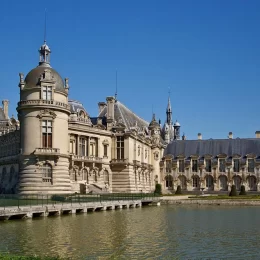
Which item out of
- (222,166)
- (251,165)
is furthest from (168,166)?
(251,165)

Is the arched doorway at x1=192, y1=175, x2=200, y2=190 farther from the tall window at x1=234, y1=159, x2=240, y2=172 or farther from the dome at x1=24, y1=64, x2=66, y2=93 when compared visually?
the dome at x1=24, y1=64, x2=66, y2=93

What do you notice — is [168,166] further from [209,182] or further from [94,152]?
[94,152]

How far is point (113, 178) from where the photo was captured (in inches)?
2960

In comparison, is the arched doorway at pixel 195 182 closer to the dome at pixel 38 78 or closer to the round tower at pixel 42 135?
the round tower at pixel 42 135

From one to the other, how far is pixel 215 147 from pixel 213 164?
14.6 ft

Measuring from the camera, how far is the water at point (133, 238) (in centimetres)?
2492

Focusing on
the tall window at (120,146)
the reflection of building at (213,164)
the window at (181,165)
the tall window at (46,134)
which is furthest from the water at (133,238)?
the window at (181,165)

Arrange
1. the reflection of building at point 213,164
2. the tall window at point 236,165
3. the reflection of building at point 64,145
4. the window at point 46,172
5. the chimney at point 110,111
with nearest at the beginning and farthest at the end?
the window at point 46,172, the reflection of building at point 64,145, the chimney at point 110,111, the reflection of building at point 213,164, the tall window at point 236,165

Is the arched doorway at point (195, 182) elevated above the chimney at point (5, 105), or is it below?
below

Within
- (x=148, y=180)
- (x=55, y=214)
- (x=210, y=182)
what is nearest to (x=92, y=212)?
(x=55, y=214)

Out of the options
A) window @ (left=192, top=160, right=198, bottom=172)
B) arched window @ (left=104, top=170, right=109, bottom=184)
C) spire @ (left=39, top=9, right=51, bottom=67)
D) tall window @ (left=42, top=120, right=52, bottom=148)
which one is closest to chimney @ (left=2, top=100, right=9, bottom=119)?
arched window @ (left=104, top=170, right=109, bottom=184)

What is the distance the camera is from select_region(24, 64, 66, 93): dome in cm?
5884

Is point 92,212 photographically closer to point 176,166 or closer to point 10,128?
point 10,128

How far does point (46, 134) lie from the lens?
191 feet
